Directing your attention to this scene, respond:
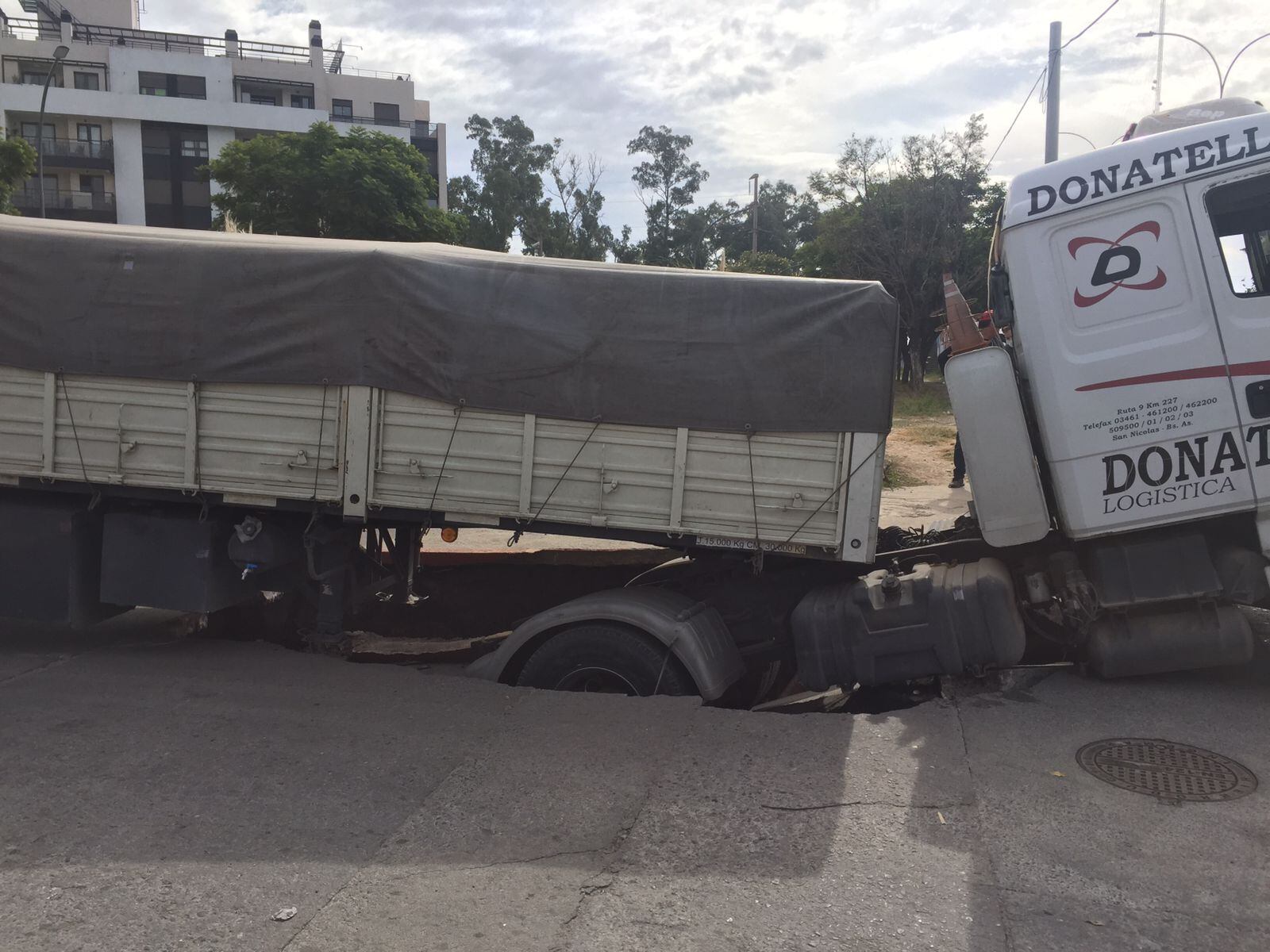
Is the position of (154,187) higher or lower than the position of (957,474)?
higher

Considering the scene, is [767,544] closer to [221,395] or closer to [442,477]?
[442,477]

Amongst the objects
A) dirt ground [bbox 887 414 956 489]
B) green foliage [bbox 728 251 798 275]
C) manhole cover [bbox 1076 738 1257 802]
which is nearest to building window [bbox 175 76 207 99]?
green foliage [bbox 728 251 798 275]

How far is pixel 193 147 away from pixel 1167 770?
53917 mm

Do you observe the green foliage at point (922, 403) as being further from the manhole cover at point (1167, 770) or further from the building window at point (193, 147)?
the building window at point (193, 147)

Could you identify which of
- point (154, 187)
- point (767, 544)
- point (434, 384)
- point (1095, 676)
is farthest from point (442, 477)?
point (154, 187)

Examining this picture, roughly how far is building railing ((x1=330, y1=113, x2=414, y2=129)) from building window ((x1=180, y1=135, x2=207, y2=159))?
6.82 metres

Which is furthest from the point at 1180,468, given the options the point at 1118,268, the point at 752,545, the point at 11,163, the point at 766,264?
the point at 766,264

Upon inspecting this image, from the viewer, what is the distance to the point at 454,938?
10.3 ft

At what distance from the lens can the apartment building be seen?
47375 millimetres

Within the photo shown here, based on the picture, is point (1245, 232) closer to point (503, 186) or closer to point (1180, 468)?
point (1180, 468)

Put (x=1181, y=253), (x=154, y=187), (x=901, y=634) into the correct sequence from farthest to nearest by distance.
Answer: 1. (x=154, y=187)
2. (x=901, y=634)
3. (x=1181, y=253)

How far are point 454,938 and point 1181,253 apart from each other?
4.48 meters

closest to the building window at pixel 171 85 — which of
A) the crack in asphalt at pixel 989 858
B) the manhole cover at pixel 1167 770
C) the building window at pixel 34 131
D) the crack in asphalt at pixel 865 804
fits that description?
the building window at pixel 34 131

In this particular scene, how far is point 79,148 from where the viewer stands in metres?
47.6
